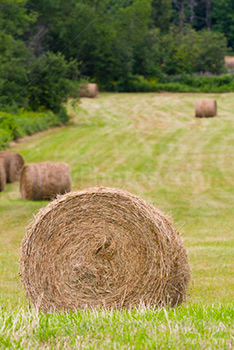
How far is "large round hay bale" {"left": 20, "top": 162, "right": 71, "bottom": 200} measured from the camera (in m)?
17.3

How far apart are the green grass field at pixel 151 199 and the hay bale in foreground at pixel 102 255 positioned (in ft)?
1.34

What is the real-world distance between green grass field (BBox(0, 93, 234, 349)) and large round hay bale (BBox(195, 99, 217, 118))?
940 mm

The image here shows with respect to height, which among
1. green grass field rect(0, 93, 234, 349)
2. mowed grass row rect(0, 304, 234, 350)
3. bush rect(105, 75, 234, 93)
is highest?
bush rect(105, 75, 234, 93)

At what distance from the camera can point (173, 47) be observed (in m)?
60.6

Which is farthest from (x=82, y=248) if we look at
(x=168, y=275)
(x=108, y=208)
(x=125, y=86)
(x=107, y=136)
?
(x=125, y=86)

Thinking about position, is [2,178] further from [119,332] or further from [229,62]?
[229,62]

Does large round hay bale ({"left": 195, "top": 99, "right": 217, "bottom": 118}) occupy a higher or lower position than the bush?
lower

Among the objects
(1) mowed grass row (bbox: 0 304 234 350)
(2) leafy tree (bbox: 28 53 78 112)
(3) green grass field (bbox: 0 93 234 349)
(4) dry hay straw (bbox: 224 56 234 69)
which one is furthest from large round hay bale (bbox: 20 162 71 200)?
(4) dry hay straw (bbox: 224 56 234 69)

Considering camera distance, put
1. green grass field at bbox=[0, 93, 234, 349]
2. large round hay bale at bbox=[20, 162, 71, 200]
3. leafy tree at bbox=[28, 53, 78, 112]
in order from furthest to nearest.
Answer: leafy tree at bbox=[28, 53, 78, 112], large round hay bale at bbox=[20, 162, 71, 200], green grass field at bbox=[0, 93, 234, 349]

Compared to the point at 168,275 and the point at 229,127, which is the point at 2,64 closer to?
the point at 229,127

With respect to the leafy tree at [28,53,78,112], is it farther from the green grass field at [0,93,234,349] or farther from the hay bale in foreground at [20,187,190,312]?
the hay bale in foreground at [20,187,190,312]

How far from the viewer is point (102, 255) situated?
282 inches

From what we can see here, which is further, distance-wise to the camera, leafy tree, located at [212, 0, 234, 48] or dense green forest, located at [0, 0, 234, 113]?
leafy tree, located at [212, 0, 234, 48]

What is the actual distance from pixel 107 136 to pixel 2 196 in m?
11.8
